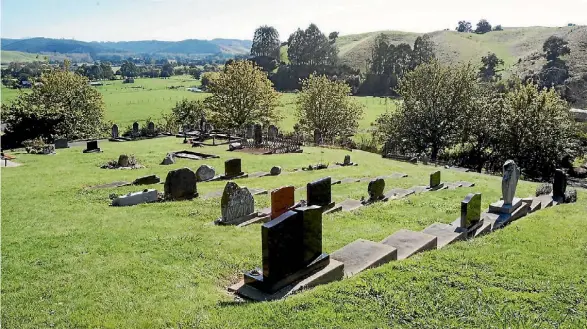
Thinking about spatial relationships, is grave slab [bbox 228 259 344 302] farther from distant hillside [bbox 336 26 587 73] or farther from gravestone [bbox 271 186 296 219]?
distant hillside [bbox 336 26 587 73]

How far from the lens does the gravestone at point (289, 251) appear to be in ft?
26.0

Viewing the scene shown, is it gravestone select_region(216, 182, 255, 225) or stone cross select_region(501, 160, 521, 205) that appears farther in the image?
stone cross select_region(501, 160, 521, 205)

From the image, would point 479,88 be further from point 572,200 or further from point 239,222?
point 239,222

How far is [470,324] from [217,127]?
4122 cm

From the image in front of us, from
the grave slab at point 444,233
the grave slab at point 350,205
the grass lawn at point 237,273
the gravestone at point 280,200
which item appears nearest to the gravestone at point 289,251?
the grass lawn at point 237,273

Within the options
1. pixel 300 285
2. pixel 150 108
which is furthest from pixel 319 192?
pixel 150 108

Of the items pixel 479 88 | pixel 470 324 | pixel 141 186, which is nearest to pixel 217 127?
pixel 479 88

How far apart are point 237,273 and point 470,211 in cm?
643

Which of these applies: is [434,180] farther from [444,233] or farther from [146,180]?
[146,180]

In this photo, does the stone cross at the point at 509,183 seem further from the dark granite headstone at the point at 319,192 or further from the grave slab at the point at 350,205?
the dark granite headstone at the point at 319,192

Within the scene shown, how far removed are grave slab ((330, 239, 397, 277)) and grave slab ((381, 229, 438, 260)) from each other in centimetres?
38

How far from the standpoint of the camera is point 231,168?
21109 millimetres

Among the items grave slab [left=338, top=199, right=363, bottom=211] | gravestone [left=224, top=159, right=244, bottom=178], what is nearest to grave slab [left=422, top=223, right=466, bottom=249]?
grave slab [left=338, top=199, right=363, bottom=211]

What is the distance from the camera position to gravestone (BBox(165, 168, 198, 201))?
15734 mm
